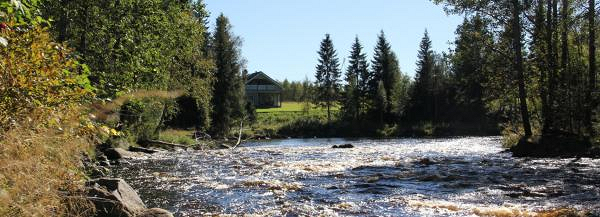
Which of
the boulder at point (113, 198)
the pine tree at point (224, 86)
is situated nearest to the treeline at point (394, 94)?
the pine tree at point (224, 86)

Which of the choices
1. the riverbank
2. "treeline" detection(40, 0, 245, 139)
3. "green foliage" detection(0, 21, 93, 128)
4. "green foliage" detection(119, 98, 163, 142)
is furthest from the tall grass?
"green foliage" detection(119, 98, 163, 142)

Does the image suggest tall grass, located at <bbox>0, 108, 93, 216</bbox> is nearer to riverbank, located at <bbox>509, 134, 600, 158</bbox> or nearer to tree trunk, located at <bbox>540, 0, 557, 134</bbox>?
riverbank, located at <bbox>509, 134, 600, 158</bbox>

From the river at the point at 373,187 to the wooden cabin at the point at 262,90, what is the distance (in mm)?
73327

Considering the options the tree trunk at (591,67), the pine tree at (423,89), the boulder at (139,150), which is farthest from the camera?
the pine tree at (423,89)

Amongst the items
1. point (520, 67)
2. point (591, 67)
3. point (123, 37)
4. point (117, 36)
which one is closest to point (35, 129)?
point (123, 37)

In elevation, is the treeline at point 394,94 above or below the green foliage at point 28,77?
above

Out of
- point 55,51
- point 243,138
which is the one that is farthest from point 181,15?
point 243,138

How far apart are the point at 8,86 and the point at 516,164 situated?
17.6 m

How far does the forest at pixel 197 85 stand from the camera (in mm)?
5969

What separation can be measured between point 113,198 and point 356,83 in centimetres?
6760

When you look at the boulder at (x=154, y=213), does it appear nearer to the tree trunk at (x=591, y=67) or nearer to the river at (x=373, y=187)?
the river at (x=373, y=187)

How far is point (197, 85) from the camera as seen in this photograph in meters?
36.3

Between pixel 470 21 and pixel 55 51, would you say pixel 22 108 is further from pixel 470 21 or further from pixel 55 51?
pixel 470 21

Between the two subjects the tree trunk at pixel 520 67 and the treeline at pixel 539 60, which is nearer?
the treeline at pixel 539 60
